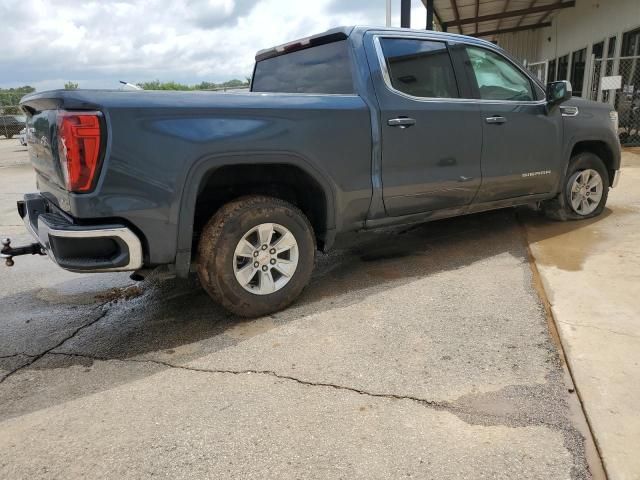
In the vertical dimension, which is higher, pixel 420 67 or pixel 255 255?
pixel 420 67

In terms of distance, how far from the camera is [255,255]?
347 cm

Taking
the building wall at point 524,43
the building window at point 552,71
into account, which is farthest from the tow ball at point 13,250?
the building wall at point 524,43

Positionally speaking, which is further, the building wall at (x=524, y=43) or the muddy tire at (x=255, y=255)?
the building wall at (x=524, y=43)

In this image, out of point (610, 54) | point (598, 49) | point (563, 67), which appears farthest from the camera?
point (563, 67)

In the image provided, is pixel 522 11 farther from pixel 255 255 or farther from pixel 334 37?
pixel 255 255

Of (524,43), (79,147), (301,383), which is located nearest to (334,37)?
(79,147)

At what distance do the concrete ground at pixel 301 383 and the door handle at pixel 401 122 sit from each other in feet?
4.12

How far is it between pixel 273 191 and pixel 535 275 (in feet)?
7.32

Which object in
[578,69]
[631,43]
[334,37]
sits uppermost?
[631,43]

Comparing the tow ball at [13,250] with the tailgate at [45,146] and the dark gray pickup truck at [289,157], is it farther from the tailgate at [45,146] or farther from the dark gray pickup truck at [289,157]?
the tailgate at [45,146]

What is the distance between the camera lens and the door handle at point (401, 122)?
384 cm

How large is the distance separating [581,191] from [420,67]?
104 inches

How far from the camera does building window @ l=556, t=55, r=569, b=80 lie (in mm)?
20492

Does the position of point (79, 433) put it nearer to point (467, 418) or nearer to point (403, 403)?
point (403, 403)
